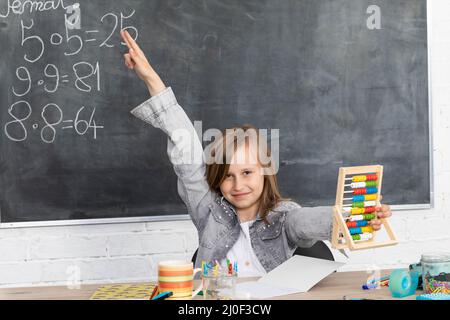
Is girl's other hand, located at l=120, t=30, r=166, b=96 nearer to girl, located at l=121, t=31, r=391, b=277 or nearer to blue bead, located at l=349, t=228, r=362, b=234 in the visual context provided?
girl, located at l=121, t=31, r=391, b=277

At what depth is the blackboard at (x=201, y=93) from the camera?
8.29 ft

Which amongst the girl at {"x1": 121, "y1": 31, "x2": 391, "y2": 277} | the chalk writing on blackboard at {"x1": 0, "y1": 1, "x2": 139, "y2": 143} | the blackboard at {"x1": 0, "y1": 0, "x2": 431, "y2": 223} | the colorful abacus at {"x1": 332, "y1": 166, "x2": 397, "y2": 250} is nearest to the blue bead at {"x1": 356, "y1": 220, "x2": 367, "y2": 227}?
the colorful abacus at {"x1": 332, "y1": 166, "x2": 397, "y2": 250}

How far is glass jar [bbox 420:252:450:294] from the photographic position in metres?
1.36

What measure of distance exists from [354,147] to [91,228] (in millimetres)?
1233

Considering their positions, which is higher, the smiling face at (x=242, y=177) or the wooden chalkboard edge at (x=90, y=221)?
the smiling face at (x=242, y=177)

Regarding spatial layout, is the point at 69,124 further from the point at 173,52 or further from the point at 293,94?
the point at 293,94

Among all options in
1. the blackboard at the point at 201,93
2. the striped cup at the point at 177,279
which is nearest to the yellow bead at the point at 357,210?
the striped cup at the point at 177,279

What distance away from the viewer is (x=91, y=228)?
2584 mm

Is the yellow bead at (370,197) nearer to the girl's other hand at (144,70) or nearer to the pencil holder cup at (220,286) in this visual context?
the pencil holder cup at (220,286)

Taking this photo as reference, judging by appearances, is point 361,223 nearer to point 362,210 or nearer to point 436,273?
point 362,210

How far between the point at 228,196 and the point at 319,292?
589 millimetres

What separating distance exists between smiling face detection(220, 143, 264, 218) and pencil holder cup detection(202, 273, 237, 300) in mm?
618
